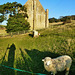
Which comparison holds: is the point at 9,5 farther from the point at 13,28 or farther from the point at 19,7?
the point at 13,28

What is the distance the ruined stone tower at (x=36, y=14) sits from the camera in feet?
132

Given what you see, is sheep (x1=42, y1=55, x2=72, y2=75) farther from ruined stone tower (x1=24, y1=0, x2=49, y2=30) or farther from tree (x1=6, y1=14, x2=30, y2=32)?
ruined stone tower (x1=24, y1=0, x2=49, y2=30)

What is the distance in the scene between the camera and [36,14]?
Result: 40.9 m

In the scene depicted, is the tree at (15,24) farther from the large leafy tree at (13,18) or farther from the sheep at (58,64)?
the sheep at (58,64)

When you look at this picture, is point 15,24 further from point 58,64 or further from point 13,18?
point 58,64

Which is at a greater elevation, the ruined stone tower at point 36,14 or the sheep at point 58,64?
the ruined stone tower at point 36,14

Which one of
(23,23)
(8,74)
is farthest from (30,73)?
(23,23)

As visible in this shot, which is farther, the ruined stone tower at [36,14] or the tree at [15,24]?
the ruined stone tower at [36,14]

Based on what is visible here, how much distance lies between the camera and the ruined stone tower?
4022 centimetres

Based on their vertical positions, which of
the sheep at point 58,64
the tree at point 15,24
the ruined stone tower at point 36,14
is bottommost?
the sheep at point 58,64

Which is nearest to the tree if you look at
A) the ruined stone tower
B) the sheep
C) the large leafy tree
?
the large leafy tree

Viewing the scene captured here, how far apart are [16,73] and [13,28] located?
2294 centimetres

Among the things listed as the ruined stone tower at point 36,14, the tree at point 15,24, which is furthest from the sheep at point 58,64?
the ruined stone tower at point 36,14

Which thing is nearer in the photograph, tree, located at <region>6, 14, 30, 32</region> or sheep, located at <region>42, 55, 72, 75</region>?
sheep, located at <region>42, 55, 72, 75</region>
